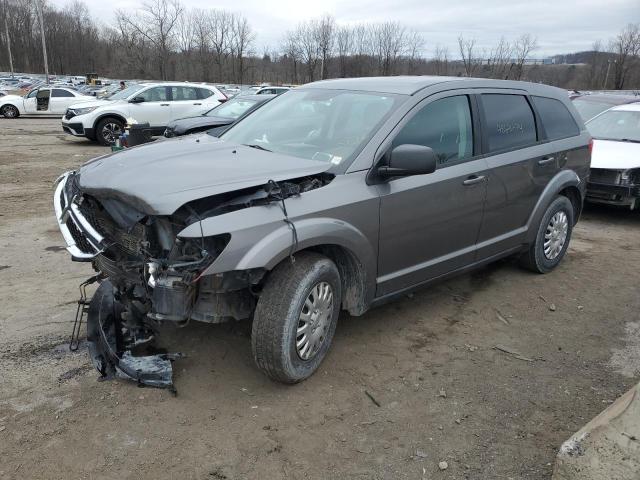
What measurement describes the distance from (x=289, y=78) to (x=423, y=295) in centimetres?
6463

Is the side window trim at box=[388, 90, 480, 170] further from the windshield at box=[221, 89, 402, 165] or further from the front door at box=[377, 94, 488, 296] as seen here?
the windshield at box=[221, 89, 402, 165]

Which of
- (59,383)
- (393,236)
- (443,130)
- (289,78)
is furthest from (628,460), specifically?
(289,78)

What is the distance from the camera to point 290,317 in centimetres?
310

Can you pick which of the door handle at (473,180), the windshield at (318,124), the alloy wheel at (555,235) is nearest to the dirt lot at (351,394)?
the alloy wheel at (555,235)

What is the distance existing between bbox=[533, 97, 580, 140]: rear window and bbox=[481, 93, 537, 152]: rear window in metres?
0.20

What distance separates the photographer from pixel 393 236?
12.1ft

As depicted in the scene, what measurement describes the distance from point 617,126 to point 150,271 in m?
8.80

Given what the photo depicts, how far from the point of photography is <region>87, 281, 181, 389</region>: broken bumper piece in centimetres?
330

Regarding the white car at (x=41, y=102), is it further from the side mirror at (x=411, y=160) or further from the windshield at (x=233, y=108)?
the side mirror at (x=411, y=160)

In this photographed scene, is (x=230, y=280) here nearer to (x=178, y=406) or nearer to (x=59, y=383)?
(x=178, y=406)

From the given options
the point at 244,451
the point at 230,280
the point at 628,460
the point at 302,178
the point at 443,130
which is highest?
the point at 443,130

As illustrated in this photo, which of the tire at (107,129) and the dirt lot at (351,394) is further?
the tire at (107,129)

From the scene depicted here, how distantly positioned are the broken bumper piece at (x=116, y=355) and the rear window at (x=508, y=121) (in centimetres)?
308

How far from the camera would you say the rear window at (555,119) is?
5.11 metres
